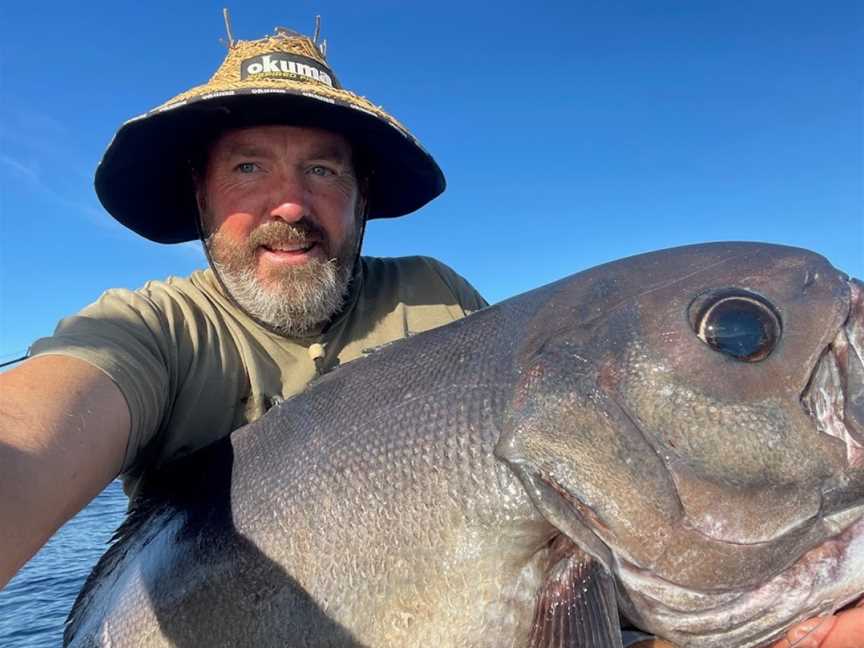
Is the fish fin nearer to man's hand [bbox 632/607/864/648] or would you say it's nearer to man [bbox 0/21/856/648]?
man's hand [bbox 632/607/864/648]

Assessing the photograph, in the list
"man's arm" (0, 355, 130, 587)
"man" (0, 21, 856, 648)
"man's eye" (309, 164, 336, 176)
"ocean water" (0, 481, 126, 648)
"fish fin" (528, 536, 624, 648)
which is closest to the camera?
"man's arm" (0, 355, 130, 587)

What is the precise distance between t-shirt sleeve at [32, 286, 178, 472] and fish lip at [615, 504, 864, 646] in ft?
5.70

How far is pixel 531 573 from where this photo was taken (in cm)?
197

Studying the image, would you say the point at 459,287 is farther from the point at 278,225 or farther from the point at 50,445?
the point at 50,445

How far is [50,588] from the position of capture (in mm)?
9297

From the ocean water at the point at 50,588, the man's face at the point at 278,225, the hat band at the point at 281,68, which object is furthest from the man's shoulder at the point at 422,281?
the ocean water at the point at 50,588

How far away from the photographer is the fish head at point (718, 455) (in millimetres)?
1892

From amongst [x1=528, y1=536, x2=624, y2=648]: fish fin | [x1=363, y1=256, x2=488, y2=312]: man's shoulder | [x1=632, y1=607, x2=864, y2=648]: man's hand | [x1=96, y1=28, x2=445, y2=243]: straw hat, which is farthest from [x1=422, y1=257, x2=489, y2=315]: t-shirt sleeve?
[x1=632, y1=607, x2=864, y2=648]: man's hand

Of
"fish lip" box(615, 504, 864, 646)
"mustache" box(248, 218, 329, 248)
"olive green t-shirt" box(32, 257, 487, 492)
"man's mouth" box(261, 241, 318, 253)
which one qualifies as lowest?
"fish lip" box(615, 504, 864, 646)

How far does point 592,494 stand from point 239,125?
103 inches

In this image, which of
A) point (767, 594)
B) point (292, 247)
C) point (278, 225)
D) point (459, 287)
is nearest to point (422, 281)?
point (459, 287)

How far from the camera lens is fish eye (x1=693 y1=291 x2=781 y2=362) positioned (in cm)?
202

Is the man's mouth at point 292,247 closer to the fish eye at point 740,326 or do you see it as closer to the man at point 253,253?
the man at point 253,253

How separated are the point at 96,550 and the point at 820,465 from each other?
12.1m
